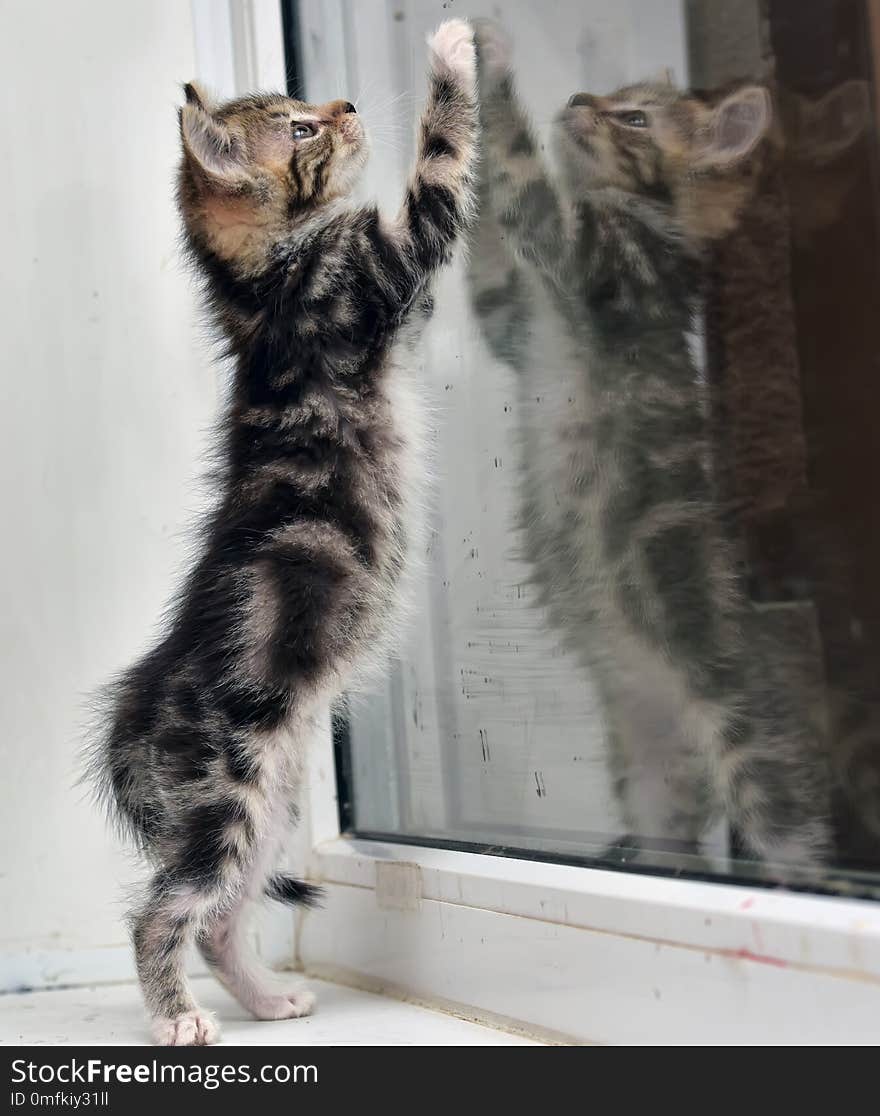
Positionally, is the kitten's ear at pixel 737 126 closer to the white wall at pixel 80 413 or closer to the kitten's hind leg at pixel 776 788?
the kitten's hind leg at pixel 776 788

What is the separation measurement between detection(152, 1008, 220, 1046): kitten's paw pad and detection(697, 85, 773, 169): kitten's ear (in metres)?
0.93

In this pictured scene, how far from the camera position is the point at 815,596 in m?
0.88

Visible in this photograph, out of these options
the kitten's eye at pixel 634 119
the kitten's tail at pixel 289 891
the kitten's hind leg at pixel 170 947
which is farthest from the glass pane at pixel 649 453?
the kitten's hind leg at pixel 170 947

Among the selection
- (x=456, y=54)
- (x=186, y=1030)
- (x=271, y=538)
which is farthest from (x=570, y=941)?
(x=456, y=54)

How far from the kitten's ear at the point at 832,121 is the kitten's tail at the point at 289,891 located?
941 mm

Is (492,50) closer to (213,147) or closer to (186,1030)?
(213,147)

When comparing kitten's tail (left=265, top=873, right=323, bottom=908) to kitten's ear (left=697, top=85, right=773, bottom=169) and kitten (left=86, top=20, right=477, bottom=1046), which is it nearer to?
kitten (left=86, top=20, right=477, bottom=1046)

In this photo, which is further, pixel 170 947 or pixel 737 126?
pixel 170 947

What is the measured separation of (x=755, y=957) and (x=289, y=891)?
2.20 ft

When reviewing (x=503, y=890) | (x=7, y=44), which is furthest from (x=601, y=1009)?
(x=7, y=44)

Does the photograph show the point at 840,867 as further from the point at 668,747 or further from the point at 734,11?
the point at 734,11

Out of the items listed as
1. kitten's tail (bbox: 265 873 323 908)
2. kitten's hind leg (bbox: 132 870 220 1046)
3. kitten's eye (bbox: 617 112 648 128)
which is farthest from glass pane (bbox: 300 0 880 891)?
kitten's hind leg (bbox: 132 870 220 1046)

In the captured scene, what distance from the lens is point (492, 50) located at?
52.5 inches
